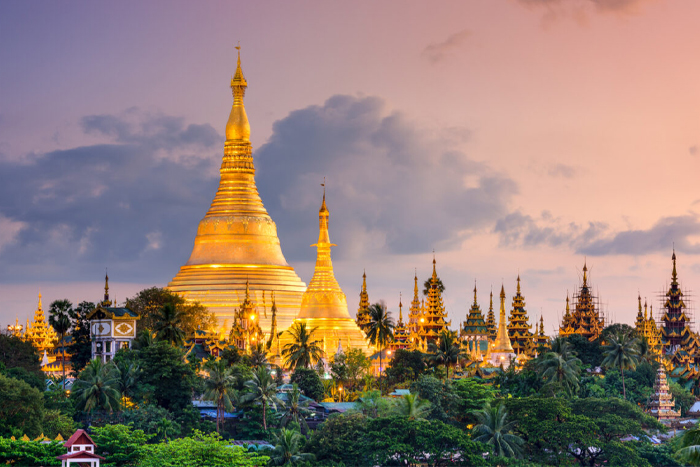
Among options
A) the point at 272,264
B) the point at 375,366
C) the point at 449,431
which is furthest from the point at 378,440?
the point at 272,264

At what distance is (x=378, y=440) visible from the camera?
72.3 metres

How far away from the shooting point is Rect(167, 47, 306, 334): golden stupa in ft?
410

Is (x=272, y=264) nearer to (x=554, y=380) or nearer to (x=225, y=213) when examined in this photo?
(x=225, y=213)

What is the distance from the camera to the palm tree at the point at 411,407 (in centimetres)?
7812

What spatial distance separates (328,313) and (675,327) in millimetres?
44592

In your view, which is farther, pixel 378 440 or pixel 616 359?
pixel 616 359

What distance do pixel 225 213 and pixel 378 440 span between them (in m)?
62.5

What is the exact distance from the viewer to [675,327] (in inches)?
5723

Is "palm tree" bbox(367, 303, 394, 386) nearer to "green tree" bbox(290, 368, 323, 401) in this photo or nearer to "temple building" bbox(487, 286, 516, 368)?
"green tree" bbox(290, 368, 323, 401)

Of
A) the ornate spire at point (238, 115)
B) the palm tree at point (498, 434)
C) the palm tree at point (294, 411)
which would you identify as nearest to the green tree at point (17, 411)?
the palm tree at point (294, 411)

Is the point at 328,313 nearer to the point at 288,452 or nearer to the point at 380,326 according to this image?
the point at 380,326

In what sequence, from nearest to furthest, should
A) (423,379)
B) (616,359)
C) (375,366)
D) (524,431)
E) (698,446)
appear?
(698,446)
(524,431)
(423,379)
(616,359)
(375,366)

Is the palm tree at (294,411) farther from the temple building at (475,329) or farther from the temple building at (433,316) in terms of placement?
the temple building at (475,329)

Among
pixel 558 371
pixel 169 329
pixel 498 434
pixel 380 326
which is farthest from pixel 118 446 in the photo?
pixel 380 326
